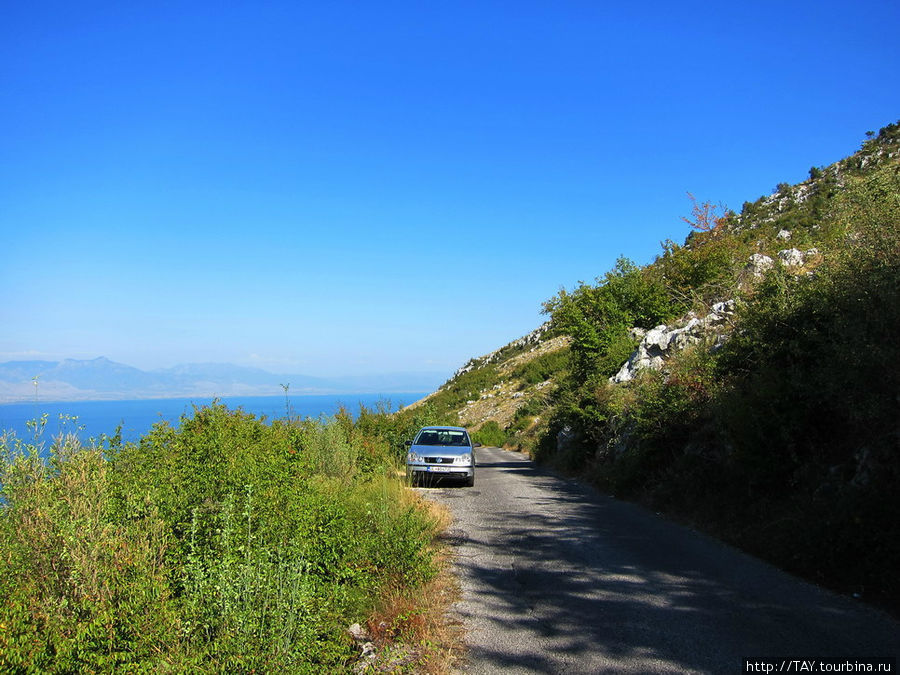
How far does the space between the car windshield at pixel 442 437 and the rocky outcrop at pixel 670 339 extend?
16.9 feet

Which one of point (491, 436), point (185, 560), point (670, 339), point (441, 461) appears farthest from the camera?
point (491, 436)

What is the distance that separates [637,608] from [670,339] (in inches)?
466

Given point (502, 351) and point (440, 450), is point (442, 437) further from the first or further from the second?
point (502, 351)

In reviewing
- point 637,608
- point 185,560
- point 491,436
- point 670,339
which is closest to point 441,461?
point 670,339

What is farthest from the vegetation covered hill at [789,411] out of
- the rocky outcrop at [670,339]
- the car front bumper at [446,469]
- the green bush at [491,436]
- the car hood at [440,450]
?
the green bush at [491,436]

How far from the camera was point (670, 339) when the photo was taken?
642 inches

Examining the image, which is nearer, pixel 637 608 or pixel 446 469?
pixel 637 608

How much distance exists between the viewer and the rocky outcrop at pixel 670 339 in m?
14.2

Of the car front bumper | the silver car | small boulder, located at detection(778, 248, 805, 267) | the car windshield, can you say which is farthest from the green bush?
small boulder, located at detection(778, 248, 805, 267)

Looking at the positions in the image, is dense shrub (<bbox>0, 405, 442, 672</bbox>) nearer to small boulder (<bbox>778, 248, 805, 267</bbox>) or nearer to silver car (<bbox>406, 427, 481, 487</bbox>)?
silver car (<bbox>406, 427, 481, 487</bbox>)

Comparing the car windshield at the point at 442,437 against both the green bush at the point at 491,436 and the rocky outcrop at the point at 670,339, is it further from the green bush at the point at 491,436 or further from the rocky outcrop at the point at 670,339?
the green bush at the point at 491,436

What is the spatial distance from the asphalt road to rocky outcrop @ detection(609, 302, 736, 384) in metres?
6.65

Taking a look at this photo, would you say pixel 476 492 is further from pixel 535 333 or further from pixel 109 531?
pixel 535 333

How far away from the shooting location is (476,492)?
1455 centimetres
